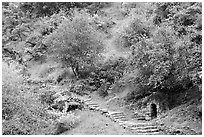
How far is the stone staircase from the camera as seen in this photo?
17719 millimetres

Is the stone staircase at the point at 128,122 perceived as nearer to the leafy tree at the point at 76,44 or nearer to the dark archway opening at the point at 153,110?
the dark archway opening at the point at 153,110

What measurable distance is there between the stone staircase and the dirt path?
1.20 feet

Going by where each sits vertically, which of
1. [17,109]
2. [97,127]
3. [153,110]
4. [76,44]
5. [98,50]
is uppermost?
[76,44]

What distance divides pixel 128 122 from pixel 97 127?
6.54 feet

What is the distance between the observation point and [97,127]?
1847 cm

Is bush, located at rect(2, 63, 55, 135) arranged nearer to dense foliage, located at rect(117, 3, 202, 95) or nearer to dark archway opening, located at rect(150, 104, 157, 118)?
dark archway opening, located at rect(150, 104, 157, 118)

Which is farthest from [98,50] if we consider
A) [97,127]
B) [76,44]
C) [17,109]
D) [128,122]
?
[17,109]

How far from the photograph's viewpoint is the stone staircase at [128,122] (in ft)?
58.1

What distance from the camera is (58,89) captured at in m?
25.2

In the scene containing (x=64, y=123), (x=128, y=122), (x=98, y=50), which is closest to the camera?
(x=64, y=123)

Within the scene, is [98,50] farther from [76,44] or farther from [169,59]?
[169,59]

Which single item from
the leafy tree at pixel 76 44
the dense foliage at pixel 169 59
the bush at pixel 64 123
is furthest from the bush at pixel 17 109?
the leafy tree at pixel 76 44

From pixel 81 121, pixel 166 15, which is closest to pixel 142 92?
pixel 81 121

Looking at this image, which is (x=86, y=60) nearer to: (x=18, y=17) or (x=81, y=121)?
(x=81, y=121)
